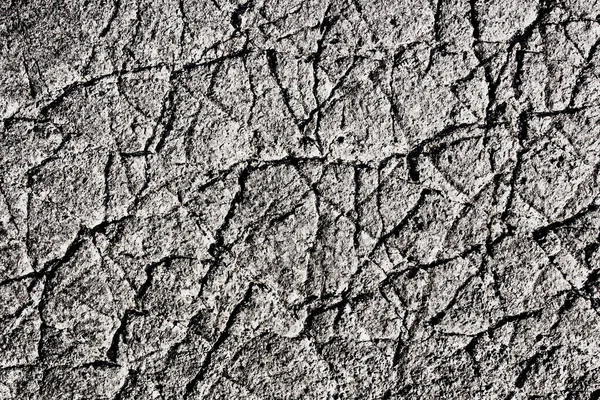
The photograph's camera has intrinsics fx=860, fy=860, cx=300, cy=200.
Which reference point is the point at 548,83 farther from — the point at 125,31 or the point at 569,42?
the point at 125,31

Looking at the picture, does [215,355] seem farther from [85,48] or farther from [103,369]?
[85,48]

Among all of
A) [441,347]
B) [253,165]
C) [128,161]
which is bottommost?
[441,347]

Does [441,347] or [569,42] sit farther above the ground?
[569,42]

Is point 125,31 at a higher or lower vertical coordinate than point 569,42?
higher

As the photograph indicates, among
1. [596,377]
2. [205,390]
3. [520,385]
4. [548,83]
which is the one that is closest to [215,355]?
[205,390]

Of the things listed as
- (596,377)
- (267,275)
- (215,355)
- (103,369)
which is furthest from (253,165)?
(596,377)

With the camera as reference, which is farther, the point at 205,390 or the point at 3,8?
the point at 3,8
